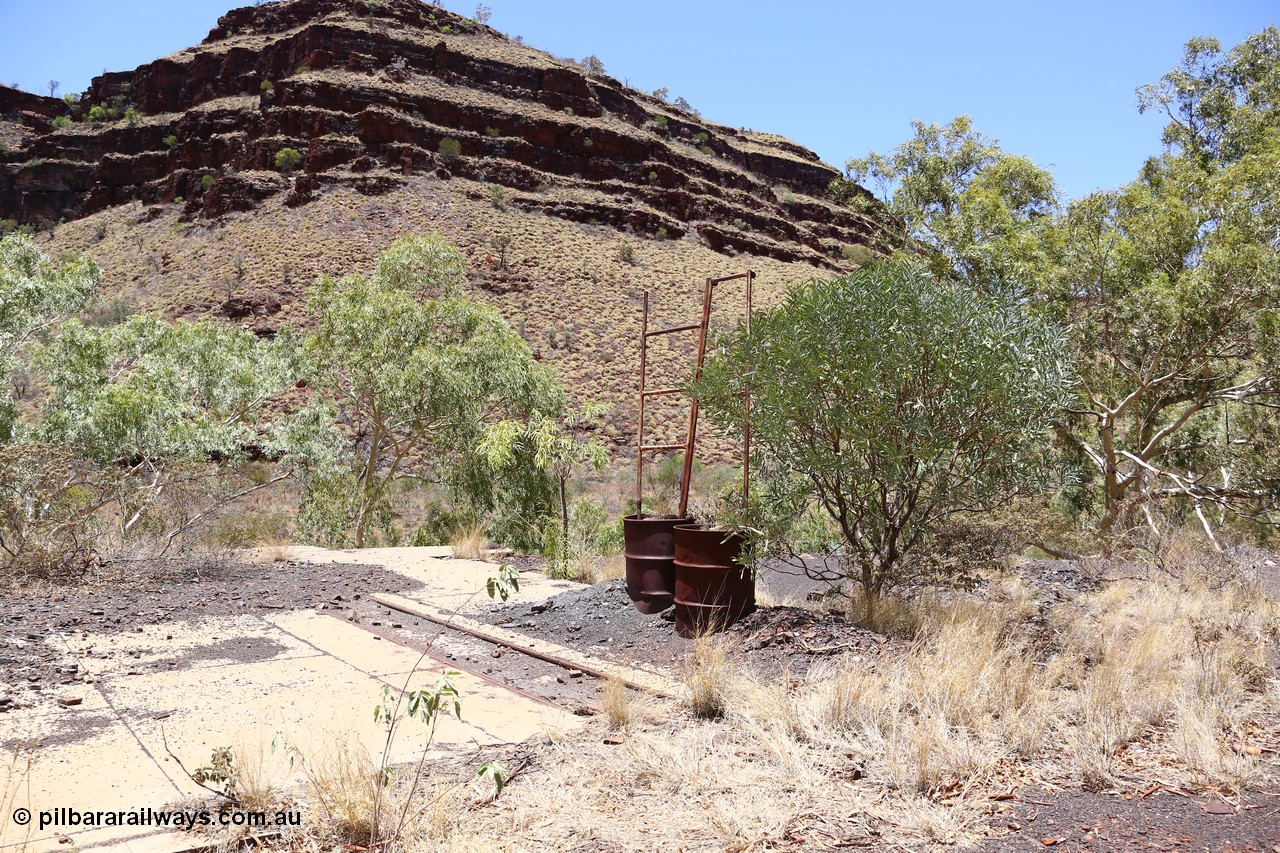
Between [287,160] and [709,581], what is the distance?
48847mm

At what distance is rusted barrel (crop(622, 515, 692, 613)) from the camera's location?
8438 mm

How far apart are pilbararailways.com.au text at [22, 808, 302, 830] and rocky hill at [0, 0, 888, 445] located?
1272 inches

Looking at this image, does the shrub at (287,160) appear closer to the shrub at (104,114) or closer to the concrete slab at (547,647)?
the shrub at (104,114)

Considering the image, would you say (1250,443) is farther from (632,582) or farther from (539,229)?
(539,229)

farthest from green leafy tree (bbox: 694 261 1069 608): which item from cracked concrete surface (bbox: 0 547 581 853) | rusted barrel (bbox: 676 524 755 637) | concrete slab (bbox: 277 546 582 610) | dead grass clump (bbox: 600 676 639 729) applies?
concrete slab (bbox: 277 546 582 610)

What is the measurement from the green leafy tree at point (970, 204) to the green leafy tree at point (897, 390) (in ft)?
11.6

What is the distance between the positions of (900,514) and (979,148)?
16.9 meters

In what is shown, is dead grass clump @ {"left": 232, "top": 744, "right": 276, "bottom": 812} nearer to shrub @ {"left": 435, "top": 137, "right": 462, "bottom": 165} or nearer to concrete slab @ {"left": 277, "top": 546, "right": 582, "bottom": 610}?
concrete slab @ {"left": 277, "top": 546, "right": 582, "bottom": 610}

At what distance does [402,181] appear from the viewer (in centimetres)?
4875

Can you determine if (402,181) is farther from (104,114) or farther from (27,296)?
(27,296)

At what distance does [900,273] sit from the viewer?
7141 mm

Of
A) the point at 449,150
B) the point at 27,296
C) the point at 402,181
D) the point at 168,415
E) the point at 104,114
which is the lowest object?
the point at 168,415

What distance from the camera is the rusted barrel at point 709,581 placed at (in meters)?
7.54

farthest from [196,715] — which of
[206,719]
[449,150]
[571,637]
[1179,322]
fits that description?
[449,150]
